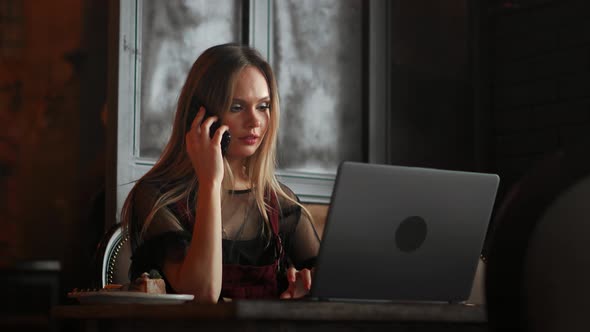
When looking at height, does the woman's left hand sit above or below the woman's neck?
below

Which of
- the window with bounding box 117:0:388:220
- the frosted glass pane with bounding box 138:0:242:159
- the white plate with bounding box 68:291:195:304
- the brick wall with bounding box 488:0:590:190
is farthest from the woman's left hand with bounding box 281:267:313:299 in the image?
the brick wall with bounding box 488:0:590:190

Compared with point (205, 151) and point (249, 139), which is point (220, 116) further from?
point (205, 151)

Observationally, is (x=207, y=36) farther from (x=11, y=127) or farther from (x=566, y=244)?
(x=566, y=244)

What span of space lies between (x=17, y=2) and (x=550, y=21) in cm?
259

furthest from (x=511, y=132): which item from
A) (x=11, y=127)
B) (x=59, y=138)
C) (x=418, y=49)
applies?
(x=11, y=127)

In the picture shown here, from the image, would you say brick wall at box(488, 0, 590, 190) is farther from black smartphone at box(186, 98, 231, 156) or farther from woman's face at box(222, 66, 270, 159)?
black smartphone at box(186, 98, 231, 156)

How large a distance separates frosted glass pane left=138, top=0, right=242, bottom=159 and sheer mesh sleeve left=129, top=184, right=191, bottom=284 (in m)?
0.95

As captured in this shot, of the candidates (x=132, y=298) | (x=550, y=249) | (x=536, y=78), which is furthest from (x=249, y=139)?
(x=536, y=78)

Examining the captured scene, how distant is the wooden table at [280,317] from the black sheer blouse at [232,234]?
0.48m

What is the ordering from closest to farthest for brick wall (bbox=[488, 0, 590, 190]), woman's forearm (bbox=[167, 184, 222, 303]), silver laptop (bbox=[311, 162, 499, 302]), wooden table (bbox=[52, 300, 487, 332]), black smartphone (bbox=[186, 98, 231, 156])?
wooden table (bbox=[52, 300, 487, 332]) → silver laptop (bbox=[311, 162, 499, 302]) → woman's forearm (bbox=[167, 184, 222, 303]) → black smartphone (bbox=[186, 98, 231, 156]) → brick wall (bbox=[488, 0, 590, 190])

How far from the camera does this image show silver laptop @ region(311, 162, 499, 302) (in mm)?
1263

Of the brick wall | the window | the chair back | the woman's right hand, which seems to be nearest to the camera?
the woman's right hand

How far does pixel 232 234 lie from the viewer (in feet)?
6.73

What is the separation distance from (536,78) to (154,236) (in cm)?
209
